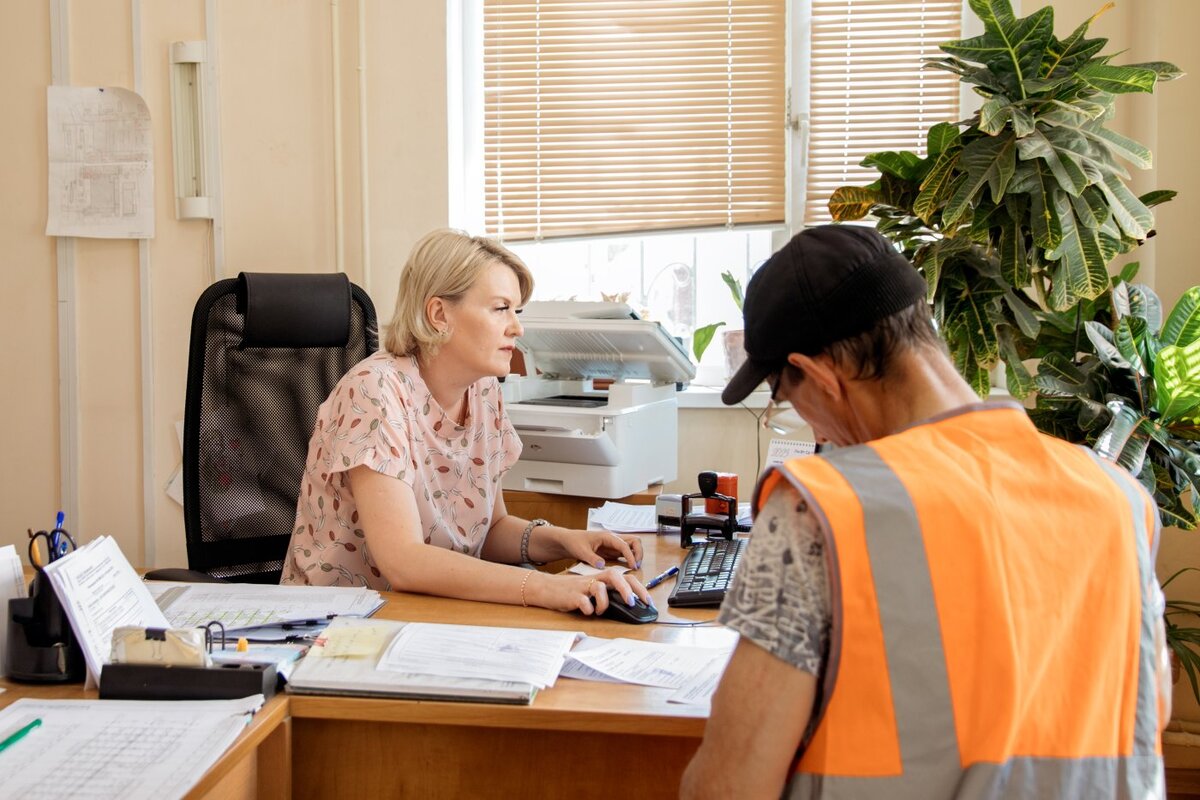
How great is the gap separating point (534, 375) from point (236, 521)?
38.4 inches

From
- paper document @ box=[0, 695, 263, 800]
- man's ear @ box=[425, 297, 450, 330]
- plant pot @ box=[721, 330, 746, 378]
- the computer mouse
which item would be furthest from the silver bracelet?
plant pot @ box=[721, 330, 746, 378]

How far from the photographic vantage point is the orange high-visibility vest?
34.2 inches

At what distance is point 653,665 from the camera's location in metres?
1.42

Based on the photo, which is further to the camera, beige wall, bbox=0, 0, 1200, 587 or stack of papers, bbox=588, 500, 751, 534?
beige wall, bbox=0, 0, 1200, 587

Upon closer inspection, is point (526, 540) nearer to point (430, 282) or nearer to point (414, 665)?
point (430, 282)

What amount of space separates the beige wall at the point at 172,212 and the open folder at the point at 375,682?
2085 millimetres

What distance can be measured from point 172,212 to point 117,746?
248 cm

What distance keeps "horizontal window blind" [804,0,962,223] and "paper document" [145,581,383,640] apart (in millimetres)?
2356

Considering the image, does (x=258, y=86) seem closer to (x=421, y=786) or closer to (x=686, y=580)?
(x=686, y=580)

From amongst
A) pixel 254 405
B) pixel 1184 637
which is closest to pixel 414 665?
pixel 254 405

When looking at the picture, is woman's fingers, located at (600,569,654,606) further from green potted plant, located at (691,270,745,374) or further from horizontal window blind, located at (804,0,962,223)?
horizontal window blind, located at (804,0,962,223)

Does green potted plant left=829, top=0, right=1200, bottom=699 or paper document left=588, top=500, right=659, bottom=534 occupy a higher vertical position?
green potted plant left=829, top=0, right=1200, bottom=699

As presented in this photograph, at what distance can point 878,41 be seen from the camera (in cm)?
337

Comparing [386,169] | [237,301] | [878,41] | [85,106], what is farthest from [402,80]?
[878,41]
